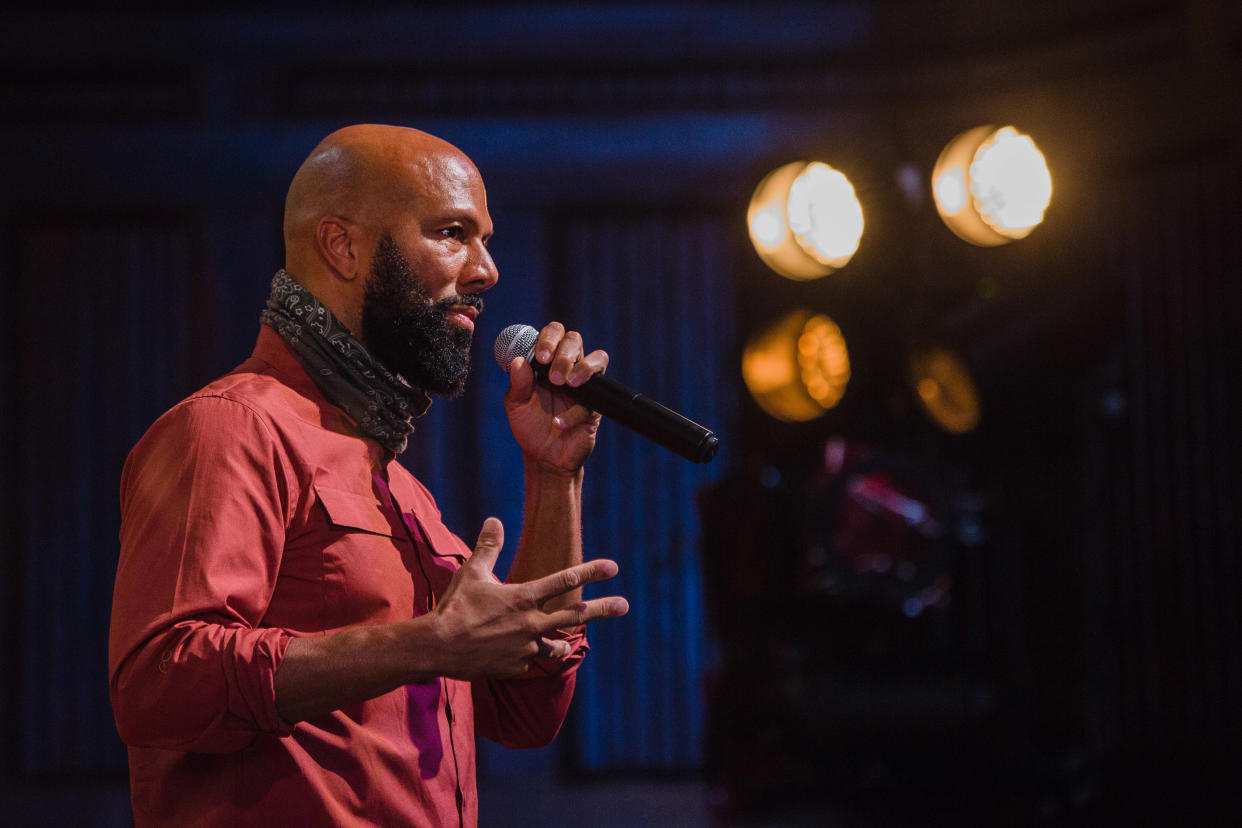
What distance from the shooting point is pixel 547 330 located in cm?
139

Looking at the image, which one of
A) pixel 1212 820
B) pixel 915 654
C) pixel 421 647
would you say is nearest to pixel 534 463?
pixel 421 647

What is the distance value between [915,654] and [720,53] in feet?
9.42

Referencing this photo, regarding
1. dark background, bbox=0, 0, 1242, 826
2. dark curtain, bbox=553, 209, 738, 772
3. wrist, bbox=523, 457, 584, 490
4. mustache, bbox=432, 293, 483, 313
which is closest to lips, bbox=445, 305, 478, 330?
mustache, bbox=432, 293, 483, 313

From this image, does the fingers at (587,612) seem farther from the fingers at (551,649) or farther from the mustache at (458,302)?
the mustache at (458,302)

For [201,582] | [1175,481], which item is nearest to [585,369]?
[201,582]

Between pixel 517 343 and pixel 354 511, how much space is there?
1.23ft

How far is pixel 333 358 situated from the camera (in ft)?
4.23

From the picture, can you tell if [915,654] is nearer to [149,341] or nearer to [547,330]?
[547,330]

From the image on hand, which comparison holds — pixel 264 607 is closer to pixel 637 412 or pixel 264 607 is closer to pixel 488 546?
pixel 488 546

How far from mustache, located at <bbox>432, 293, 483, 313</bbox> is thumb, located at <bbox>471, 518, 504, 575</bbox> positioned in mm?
349

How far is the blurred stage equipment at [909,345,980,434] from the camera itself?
9.13ft

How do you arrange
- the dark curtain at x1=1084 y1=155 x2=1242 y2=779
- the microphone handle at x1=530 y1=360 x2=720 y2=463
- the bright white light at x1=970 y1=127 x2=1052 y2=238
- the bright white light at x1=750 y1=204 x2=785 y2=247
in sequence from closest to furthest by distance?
the microphone handle at x1=530 y1=360 x2=720 y2=463, the bright white light at x1=970 y1=127 x2=1052 y2=238, the bright white light at x1=750 y1=204 x2=785 y2=247, the dark curtain at x1=1084 y1=155 x2=1242 y2=779

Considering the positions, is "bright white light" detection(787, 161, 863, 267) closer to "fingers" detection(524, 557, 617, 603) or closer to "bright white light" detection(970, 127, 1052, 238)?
"bright white light" detection(970, 127, 1052, 238)

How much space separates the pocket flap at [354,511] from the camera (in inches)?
45.9
